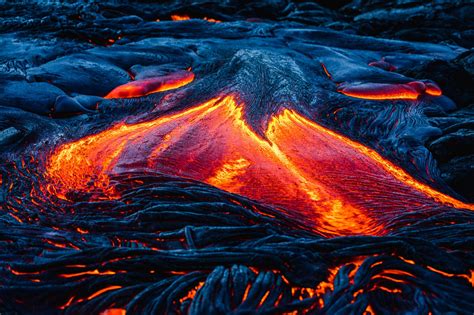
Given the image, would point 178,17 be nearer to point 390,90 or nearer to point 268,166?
point 390,90

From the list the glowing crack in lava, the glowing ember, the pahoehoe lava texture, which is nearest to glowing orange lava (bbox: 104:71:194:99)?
the pahoehoe lava texture

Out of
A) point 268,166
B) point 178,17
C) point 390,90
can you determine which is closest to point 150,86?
point 268,166

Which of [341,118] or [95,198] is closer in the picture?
[95,198]

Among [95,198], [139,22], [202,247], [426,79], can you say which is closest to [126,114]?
[95,198]

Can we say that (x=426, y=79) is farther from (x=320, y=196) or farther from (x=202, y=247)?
(x=202, y=247)

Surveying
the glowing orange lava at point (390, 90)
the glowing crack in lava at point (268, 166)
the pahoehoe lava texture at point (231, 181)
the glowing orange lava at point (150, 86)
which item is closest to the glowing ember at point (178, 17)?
the pahoehoe lava texture at point (231, 181)

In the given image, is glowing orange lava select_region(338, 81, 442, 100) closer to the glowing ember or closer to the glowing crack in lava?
the glowing crack in lava
